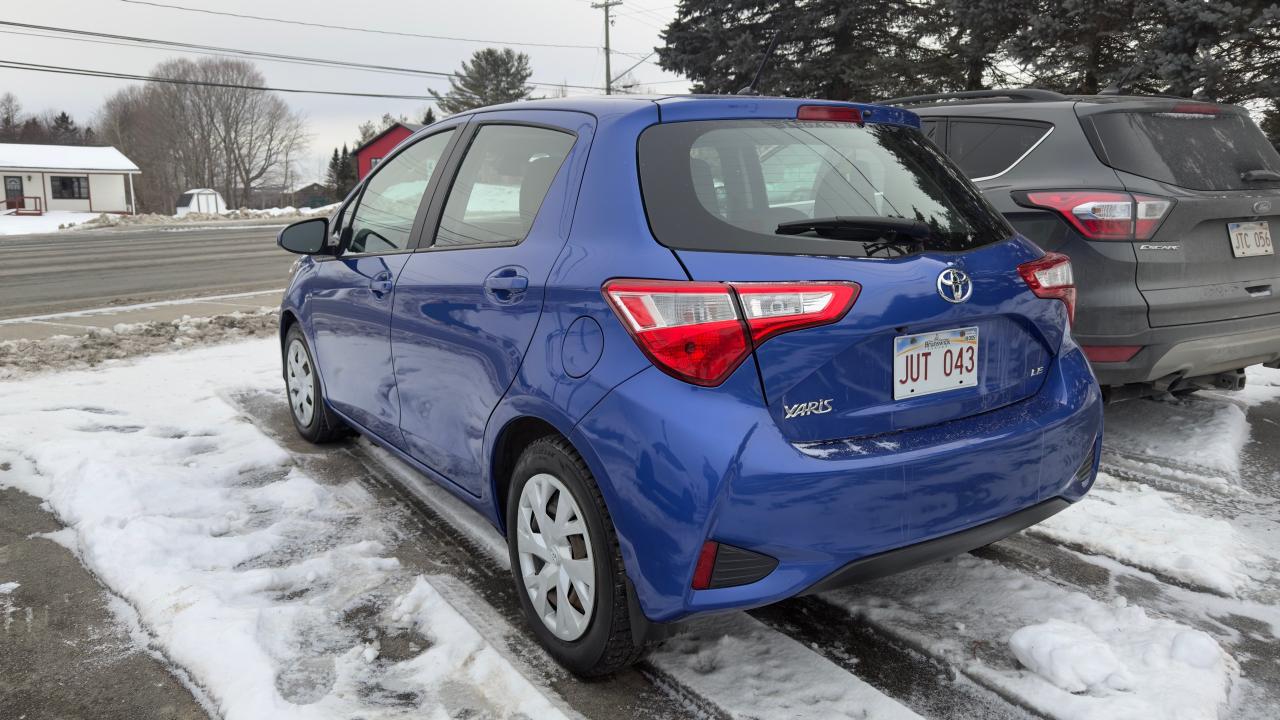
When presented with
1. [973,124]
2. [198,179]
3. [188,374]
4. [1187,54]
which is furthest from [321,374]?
[198,179]

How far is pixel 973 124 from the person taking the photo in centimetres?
545

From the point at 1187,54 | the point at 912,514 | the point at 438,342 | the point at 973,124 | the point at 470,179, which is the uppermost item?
the point at 1187,54

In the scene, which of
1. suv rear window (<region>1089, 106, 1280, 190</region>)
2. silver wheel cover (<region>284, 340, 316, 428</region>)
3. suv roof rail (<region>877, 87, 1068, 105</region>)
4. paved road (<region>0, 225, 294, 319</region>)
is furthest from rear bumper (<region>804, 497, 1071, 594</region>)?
paved road (<region>0, 225, 294, 319</region>)

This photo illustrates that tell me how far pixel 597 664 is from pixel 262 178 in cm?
9086

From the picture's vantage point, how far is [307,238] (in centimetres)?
445

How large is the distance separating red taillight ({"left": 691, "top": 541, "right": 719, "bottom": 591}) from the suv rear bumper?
2941 millimetres

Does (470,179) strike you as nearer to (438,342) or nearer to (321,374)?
(438,342)

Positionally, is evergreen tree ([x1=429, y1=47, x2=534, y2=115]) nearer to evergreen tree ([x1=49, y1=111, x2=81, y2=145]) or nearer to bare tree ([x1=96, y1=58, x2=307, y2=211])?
bare tree ([x1=96, y1=58, x2=307, y2=211])

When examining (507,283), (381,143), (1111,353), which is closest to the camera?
(507,283)

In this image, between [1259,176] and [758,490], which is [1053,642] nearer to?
[758,490]

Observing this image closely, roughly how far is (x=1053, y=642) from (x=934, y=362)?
935 millimetres

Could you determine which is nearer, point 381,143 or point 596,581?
point 596,581

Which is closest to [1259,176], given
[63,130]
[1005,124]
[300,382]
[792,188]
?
[1005,124]

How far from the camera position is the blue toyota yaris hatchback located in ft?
7.68
